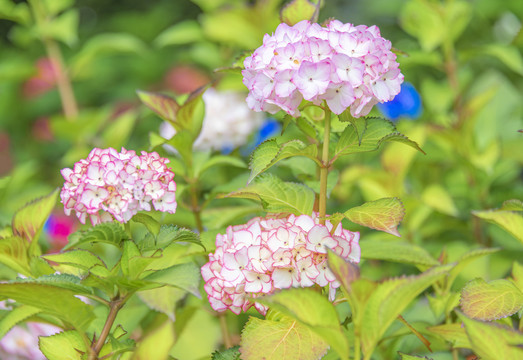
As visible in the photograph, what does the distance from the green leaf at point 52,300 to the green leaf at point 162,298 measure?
0.25ft

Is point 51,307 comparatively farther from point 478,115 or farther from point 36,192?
point 478,115

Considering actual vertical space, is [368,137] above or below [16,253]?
above

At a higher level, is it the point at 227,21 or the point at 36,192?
the point at 227,21

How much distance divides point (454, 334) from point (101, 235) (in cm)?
46

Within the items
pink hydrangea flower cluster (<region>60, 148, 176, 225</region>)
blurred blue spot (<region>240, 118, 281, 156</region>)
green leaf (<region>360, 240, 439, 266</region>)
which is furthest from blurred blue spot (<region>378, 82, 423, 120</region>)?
pink hydrangea flower cluster (<region>60, 148, 176, 225</region>)

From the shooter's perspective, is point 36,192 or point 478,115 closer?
point 478,115

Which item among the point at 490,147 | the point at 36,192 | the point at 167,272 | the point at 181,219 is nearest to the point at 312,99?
the point at 167,272

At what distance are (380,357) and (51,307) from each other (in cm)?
50

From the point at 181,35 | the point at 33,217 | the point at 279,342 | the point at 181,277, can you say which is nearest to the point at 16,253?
the point at 33,217

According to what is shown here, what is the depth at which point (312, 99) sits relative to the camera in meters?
0.74

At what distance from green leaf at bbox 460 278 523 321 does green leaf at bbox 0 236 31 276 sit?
592mm

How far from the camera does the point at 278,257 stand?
0.75 m

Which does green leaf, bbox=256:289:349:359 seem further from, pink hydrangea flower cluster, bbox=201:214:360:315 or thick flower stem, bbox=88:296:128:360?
thick flower stem, bbox=88:296:128:360

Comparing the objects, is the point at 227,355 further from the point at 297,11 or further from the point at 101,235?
the point at 297,11
